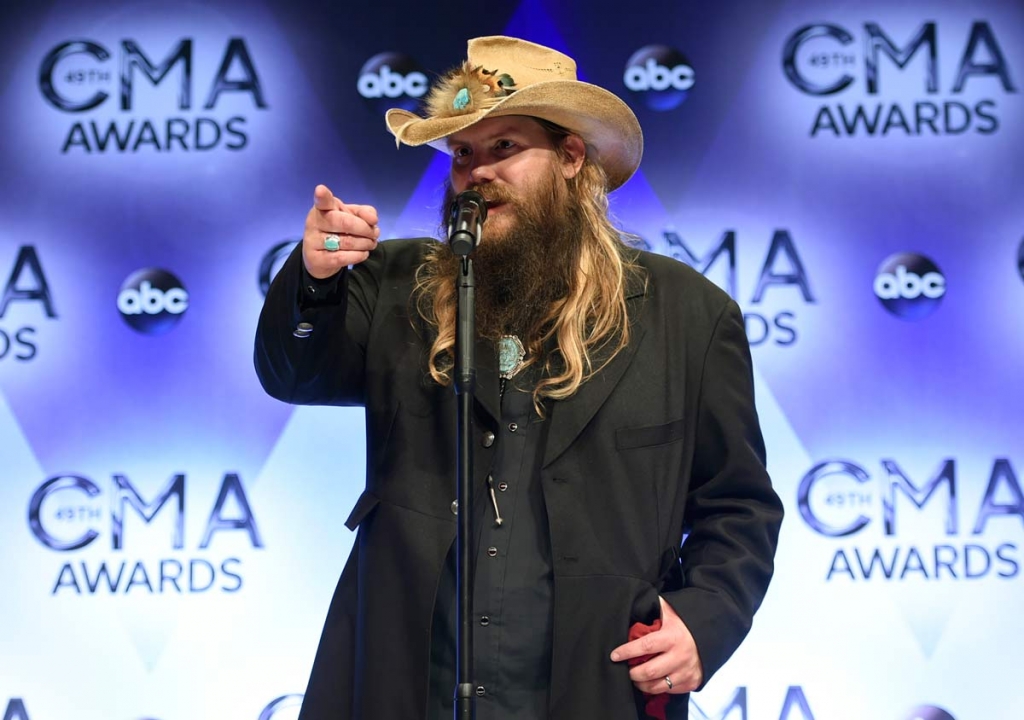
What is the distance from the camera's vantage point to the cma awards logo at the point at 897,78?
3.66 metres

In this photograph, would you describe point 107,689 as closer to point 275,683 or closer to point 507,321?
point 275,683

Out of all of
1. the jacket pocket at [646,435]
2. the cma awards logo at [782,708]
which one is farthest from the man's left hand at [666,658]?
the cma awards logo at [782,708]

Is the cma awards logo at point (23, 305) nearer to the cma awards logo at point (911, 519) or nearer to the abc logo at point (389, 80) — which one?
the abc logo at point (389, 80)

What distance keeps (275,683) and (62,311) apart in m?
1.28

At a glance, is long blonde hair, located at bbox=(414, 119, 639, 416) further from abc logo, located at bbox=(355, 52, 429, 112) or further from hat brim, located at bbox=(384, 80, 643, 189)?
abc logo, located at bbox=(355, 52, 429, 112)

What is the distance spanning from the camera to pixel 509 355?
231cm

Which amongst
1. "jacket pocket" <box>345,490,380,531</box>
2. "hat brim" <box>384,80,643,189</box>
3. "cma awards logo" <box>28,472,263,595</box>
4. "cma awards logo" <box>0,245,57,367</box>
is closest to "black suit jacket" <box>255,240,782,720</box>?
"jacket pocket" <box>345,490,380,531</box>

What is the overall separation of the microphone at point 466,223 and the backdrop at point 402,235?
71.0 inches

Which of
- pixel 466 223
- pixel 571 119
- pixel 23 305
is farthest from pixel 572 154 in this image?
pixel 23 305

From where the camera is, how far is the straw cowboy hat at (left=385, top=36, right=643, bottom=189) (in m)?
2.42

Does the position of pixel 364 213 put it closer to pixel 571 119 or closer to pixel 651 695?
pixel 571 119

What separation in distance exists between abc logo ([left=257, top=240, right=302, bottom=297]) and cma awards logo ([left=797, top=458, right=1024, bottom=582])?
1.66 meters

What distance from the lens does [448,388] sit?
7.27 ft

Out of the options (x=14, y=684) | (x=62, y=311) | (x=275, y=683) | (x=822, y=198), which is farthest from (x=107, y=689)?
(x=822, y=198)
